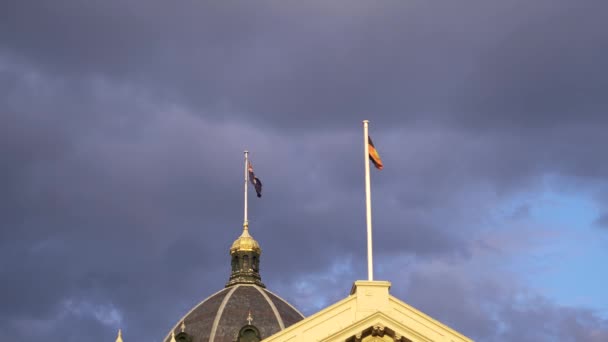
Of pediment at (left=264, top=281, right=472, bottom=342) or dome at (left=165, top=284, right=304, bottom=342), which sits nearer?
pediment at (left=264, top=281, right=472, bottom=342)

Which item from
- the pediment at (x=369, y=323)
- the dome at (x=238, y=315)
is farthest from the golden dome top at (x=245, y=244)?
the pediment at (x=369, y=323)

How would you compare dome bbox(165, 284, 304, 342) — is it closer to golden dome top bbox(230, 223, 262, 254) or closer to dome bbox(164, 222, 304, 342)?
dome bbox(164, 222, 304, 342)

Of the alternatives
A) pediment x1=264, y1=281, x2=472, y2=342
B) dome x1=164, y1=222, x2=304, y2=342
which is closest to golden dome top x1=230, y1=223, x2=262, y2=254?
dome x1=164, y1=222, x2=304, y2=342

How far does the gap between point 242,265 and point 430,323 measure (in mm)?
64797

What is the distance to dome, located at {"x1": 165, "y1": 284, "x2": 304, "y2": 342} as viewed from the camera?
326 ft

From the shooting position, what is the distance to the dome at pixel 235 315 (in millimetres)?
99250

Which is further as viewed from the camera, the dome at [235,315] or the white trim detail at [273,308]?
the white trim detail at [273,308]

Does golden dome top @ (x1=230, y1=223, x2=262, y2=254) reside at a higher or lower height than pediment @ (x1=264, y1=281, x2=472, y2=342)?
higher

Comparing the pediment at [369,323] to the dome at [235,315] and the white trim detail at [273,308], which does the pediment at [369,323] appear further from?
the white trim detail at [273,308]

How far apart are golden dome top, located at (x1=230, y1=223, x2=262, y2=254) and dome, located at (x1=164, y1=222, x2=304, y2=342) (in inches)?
123

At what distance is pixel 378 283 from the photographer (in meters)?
50.6

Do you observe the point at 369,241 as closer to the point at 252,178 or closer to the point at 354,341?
the point at 354,341

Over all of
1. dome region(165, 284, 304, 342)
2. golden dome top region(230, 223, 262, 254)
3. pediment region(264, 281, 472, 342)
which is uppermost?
golden dome top region(230, 223, 262, 254)

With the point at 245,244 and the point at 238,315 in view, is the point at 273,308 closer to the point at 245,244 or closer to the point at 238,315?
the point at 238,315
